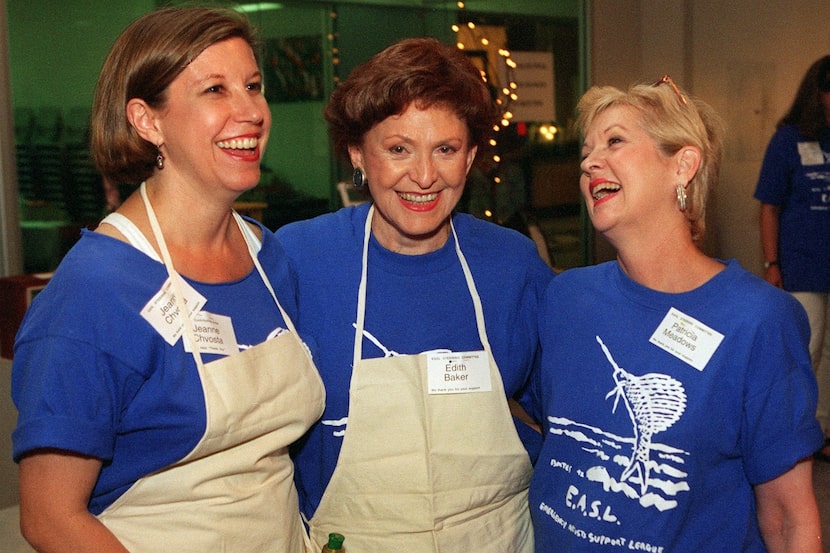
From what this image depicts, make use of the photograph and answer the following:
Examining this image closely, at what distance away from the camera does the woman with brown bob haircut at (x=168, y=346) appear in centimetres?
138

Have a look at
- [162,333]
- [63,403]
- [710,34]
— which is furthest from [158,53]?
[710,34]

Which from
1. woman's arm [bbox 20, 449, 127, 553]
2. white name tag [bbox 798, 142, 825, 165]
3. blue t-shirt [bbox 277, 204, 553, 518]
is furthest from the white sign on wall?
woman's arm [bbox 20, 449, 127, 553]

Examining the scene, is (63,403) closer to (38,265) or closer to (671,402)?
(671,402)

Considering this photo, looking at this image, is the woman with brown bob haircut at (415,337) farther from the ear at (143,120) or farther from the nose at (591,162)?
the ear at (143,120)

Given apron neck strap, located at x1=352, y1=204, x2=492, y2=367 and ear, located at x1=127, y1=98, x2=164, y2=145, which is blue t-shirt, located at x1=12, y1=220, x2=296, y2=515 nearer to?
ear, located at x1=127, y1=98, x2=164, y2=145

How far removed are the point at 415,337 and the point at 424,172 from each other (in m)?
0.33

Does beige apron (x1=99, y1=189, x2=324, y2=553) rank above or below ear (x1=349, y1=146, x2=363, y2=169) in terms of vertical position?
below

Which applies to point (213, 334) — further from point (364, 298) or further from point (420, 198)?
point (420, 198)

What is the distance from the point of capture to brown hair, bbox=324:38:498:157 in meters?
1.90

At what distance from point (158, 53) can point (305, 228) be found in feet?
2.07

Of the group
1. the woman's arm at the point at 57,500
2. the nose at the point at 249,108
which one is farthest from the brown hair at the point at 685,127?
the woman's arm at the point at 57,500

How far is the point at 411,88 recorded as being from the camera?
1894 millimetres

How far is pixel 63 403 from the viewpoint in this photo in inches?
53.6

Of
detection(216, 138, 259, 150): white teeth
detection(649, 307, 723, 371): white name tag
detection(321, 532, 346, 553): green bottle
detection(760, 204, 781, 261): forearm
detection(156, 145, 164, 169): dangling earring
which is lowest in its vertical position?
detection(321, 532, 346, 553): green bottle
